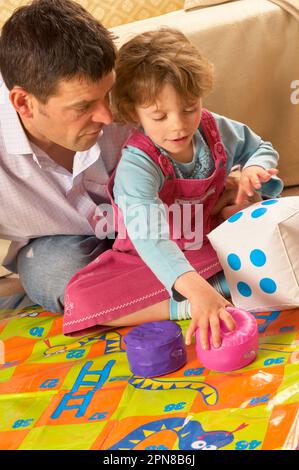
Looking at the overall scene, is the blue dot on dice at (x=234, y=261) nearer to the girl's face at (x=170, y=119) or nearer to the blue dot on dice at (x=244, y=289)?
the blue dot on dice at (x=244, y=289)

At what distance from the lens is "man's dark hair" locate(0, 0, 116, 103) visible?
129 centimetres

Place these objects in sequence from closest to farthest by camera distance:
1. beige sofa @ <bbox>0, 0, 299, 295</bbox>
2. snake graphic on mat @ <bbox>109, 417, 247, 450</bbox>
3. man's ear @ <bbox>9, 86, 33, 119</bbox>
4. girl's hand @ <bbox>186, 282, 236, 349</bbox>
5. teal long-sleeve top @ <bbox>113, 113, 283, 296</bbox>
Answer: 1. snake graphic on mat @ <bbox>109, 417, 247, 450</bbox>
2. girl's hand @ <bbox>186, 282, 236, 349</bbox>
3. teal long-sleeve top @ <bbox>113, 113, 283, 296</bbox>
4. man's ear @ <bbox>9, 86, 33, 119</bbox>
5. beige sofa @ <bbox>0, 0, 299, 295</bbox>

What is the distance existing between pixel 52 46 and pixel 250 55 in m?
0.63

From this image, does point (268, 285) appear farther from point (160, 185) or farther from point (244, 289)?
point (160, 185)

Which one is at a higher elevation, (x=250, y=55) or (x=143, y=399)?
(x=250, y=55)

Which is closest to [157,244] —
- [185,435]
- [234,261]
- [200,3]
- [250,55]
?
[234,261]

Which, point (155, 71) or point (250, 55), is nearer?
point (155, 71)

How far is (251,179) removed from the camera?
1.40 meters

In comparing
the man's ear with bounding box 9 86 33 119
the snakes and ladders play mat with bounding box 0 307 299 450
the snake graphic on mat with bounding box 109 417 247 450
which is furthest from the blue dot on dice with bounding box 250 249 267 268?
the man's ear with bounding box 9 86 33 119

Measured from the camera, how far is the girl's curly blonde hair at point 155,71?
4.25ft

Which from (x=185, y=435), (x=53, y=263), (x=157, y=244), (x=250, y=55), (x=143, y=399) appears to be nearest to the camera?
(x=185, y=435)

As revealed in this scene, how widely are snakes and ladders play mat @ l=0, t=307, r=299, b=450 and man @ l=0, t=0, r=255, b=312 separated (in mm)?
224

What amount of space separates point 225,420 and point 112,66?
2.24 ft

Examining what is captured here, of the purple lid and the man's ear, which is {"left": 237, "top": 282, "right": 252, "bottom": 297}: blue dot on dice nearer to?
the purple lid
